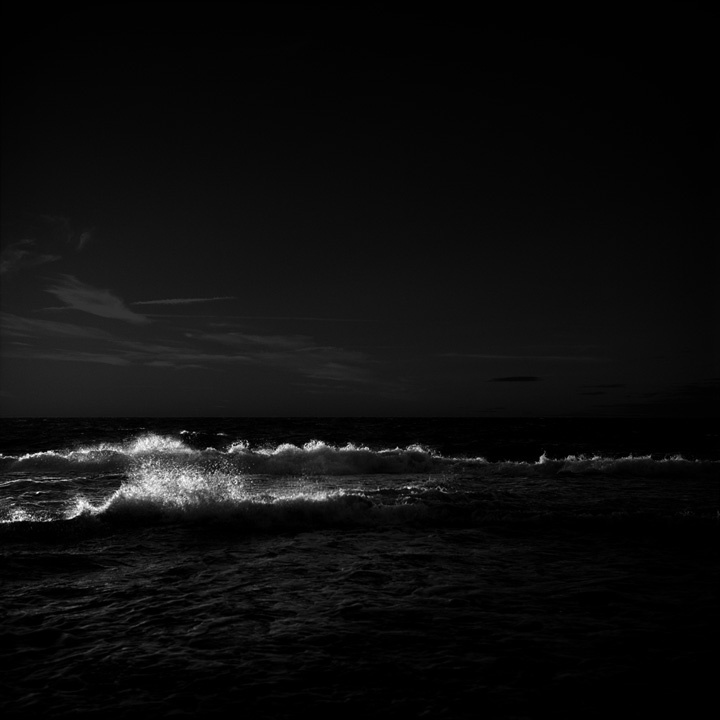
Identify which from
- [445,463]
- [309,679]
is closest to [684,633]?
[309,679]

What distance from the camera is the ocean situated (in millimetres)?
5734

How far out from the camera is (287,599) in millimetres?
8477

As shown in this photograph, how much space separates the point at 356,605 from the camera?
323 inches

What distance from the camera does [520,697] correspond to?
5672 mm

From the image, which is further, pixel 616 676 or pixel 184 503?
A: pixel 184 503

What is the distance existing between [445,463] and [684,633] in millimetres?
22170

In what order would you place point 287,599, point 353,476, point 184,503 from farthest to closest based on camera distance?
point 353,476 → point 184,503 → point 287,599

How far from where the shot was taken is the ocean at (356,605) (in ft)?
18.8

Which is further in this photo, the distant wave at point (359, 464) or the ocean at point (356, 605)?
the distant wave at point (359, 464)

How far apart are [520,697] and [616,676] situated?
1.27 meters

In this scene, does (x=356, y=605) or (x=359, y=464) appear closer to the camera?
(x=356, y=605)

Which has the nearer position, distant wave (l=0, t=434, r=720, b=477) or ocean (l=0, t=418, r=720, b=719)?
ocean (l=0, t=418, r=720, b=719)

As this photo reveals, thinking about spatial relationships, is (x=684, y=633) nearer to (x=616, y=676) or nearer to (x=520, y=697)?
(x=616, y=676)

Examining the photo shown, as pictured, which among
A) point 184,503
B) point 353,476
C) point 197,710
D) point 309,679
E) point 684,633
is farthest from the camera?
point 353,476
